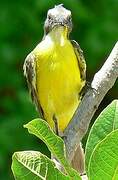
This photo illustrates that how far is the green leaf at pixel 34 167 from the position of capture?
0.92m

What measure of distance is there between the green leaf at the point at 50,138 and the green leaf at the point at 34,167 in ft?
0.09

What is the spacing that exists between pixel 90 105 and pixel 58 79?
107 centimetres

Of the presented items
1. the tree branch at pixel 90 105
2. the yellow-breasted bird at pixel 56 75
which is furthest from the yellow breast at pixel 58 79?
the tree branch at pixel 90 105

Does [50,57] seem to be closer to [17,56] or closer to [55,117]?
[55,117]

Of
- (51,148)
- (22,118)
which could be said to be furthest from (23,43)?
(51,148)

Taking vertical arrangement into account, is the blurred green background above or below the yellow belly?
below

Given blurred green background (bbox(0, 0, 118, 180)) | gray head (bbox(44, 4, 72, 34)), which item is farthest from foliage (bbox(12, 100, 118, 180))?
blurred green background (bbox(0, 0, 118, 180))

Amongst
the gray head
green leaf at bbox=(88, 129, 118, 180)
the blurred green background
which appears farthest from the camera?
the blurred green background

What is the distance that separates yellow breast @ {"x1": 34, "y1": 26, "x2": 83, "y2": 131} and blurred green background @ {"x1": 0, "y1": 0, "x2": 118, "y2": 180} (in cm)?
166

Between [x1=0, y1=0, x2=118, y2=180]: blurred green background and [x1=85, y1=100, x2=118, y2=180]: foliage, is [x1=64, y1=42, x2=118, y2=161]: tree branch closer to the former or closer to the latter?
[x1=85, y1=100, x2=118, y2=180]: foliage

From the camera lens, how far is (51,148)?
95cm

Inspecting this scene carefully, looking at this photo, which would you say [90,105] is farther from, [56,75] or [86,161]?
[56,75]

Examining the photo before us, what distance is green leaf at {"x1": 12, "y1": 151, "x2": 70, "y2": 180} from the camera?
92 cm

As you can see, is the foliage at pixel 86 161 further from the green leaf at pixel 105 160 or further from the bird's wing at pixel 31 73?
the bird's wing at pixel 31 73
